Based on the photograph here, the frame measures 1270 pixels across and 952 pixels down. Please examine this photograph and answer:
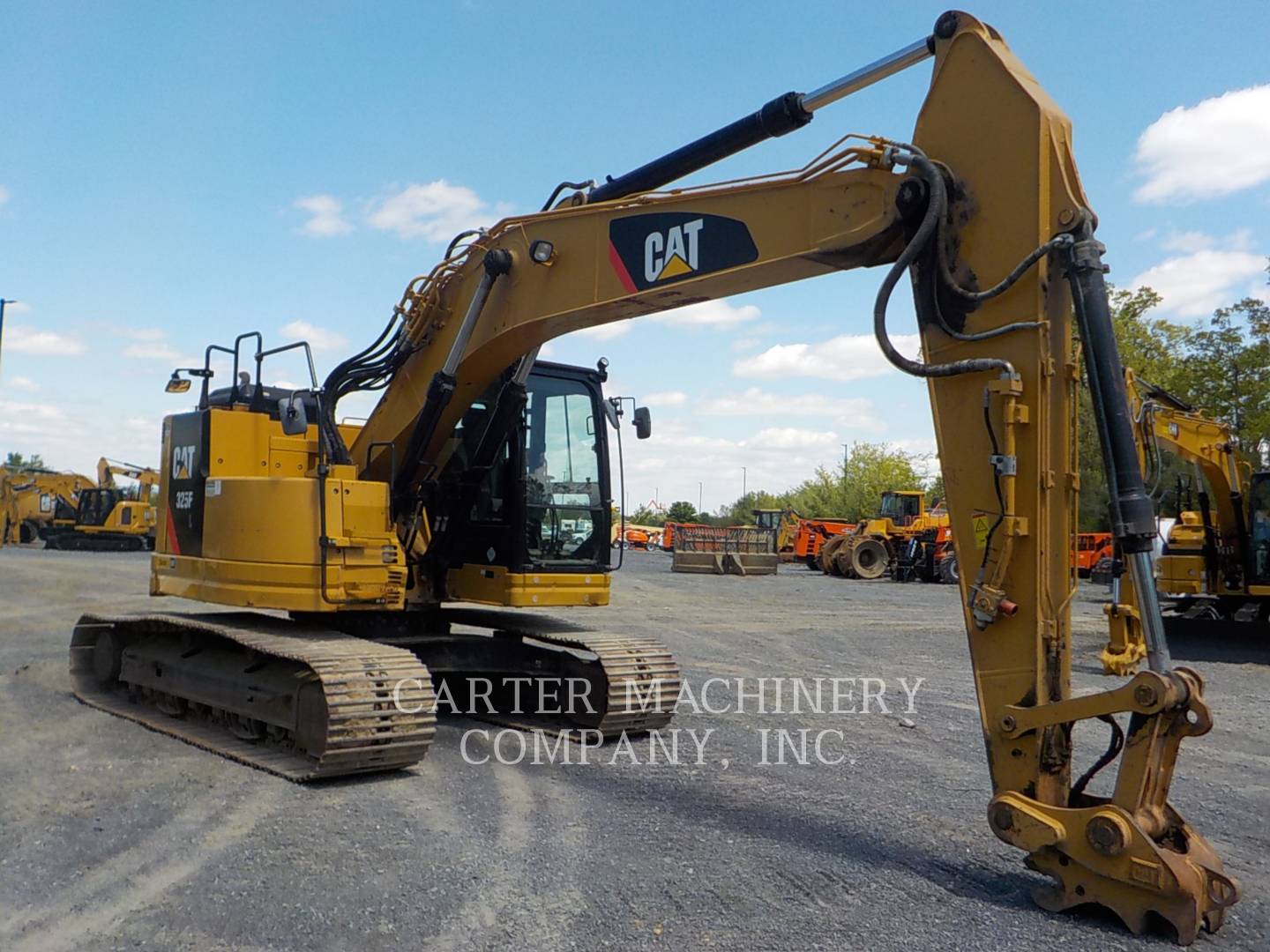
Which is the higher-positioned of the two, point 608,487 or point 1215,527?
point 608,487

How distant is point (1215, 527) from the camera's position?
1580 centimetres

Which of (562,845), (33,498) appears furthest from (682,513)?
(562,845)

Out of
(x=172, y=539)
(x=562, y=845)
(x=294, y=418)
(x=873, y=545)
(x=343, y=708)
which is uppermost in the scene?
(x=294, y=418)

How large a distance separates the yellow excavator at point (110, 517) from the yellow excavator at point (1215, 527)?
30.4 m

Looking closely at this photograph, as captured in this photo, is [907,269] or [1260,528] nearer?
[907,269]

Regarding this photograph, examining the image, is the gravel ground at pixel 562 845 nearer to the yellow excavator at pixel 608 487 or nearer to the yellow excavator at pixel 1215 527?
the yellow excavator at pixel 608 487

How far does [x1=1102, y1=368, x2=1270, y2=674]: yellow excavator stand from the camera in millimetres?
14898

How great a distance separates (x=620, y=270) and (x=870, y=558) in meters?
26.2

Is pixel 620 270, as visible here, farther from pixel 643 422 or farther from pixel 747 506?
pixel 747 506

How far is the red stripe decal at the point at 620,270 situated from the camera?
6305 millimetres

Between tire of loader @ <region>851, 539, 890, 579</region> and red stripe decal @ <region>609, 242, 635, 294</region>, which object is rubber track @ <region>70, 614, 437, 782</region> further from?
tire of loader @ <region>851, 539, 890, 579</region>

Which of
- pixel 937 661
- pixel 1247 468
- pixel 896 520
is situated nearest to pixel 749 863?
pixel 937 661

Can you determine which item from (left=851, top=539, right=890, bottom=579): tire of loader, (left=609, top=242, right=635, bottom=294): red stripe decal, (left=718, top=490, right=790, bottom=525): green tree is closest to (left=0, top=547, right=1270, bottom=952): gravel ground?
(left=609, top=242, right=635, bottom=294): red stripe decal

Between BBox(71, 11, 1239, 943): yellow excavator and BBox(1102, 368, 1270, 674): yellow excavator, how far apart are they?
9331 mm
